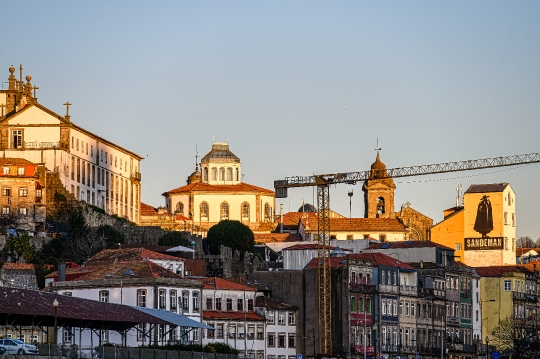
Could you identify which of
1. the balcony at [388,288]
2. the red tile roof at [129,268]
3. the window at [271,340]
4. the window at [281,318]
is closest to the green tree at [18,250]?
the red tile roof at [129,268]

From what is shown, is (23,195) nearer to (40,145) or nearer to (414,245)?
(40,145)

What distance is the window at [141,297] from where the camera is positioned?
4574 inches

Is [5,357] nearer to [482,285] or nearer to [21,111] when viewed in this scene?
[482,285]

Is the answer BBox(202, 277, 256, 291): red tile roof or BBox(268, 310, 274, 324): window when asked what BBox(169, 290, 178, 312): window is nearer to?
BBox(202, 277, 256, 291): red tile roof

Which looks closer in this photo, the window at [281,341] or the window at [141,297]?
the window at [141,297]

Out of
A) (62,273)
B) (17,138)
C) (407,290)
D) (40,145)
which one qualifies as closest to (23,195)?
(40,145)

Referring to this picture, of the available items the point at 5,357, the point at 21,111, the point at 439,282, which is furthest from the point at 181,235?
the point at 5,357

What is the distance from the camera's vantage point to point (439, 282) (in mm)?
144250

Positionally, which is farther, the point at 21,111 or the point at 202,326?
the point at 21,111

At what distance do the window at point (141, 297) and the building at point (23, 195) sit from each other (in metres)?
43.6

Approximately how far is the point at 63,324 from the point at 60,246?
5432 centimetres

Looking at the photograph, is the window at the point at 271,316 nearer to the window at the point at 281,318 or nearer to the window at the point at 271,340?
the window at the point at 281,318

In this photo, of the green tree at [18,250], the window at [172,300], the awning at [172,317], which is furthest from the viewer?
the green tree at [18,250]

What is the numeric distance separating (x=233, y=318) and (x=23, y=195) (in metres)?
41.4
